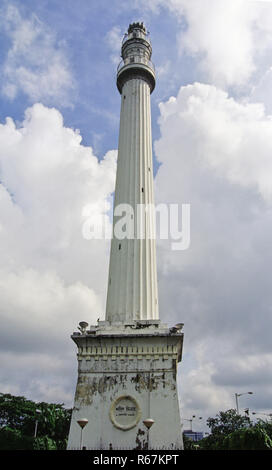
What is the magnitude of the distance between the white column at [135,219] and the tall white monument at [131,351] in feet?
0.19

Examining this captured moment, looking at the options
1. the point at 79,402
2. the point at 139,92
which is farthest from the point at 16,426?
the point at 139,92

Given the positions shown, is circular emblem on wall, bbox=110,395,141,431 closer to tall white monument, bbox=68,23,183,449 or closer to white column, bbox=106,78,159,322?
tall white monument, bbox=68,23,183,449

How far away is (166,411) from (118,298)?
652 centimetres

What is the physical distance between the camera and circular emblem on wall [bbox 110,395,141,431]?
1755 cm

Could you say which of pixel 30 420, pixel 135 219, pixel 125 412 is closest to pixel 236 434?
pixel 125 412

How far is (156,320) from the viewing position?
65.8 ft

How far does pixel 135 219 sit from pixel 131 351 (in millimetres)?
8185

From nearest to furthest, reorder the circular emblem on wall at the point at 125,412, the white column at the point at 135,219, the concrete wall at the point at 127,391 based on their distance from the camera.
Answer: the concrete wall at the point at 127,391 → the circular emblem on wall at the point at 125,412 → the white column at the point at 135,219

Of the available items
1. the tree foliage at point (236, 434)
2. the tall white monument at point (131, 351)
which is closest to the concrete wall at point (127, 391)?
the tall white monument at point (131, 351)

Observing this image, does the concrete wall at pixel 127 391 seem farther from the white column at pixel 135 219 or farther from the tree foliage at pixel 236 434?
the tree foliage at pixel 236 434

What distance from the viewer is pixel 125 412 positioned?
17859 millimetres

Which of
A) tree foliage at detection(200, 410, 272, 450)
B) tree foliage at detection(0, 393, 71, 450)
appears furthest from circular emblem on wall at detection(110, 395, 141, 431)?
tree foliage at detection(0, 393, 71, 450)

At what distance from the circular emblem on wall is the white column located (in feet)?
13.7

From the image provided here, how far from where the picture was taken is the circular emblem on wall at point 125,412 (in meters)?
17.5
